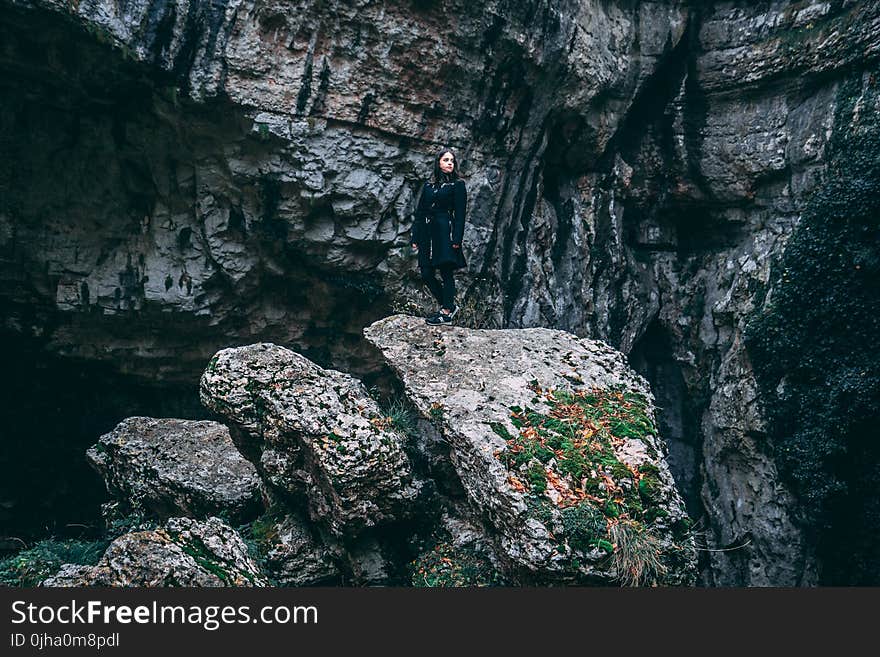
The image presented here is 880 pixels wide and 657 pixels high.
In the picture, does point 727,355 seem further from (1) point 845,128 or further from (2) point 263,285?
(2) point 263,285

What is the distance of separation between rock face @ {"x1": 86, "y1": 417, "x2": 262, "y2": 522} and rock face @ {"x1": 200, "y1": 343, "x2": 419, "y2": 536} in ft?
3.05

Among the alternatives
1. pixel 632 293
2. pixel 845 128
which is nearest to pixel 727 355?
pixel 632 293

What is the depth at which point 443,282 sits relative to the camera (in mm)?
7082

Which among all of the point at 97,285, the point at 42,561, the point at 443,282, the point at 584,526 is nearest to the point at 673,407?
the point at 443,282

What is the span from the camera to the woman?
6.61 metres

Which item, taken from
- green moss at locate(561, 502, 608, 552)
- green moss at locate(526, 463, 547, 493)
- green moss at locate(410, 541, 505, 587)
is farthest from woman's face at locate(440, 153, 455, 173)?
green moss at locate(410, 541, 505, 587)

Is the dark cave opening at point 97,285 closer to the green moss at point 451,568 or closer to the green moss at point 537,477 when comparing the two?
the green moss at point 451,568

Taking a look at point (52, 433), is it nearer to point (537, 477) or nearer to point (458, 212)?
point (458, 212)

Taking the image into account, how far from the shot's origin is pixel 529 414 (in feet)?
18.6

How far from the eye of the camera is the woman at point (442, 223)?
21.7ft

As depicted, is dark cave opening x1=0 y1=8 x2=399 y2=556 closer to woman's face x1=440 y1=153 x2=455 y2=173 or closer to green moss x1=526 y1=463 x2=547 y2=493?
woman's face x1=440 y1=153 x2=455 y2=173

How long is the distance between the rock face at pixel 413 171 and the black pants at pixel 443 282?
5.72 feet
